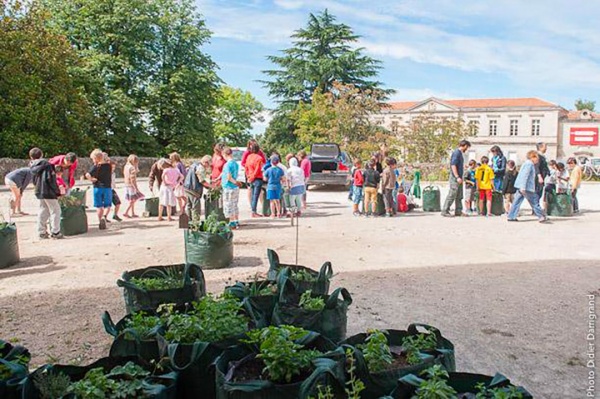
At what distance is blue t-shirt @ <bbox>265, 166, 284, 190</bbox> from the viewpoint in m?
12.4

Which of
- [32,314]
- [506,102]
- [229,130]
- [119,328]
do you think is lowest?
[32,314]

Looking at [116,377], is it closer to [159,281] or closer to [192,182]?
[159,281]

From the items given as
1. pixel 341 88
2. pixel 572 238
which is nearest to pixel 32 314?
pixel 572 238

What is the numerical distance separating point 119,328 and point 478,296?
13.5ft

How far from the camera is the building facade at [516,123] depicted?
3002 inches

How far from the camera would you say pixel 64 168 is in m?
11.0

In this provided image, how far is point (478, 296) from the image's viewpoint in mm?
5902

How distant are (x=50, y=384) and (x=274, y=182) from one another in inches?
406

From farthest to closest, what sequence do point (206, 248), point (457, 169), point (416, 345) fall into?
point (457, 169) < point (206, 248) < point (416, 345)

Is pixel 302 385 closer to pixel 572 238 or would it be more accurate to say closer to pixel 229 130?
pixel 572 238

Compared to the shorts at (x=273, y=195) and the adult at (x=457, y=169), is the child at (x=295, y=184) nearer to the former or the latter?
the shorts at (x=273, y=195)

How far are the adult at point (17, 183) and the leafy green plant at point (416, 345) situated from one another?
39.3 feet

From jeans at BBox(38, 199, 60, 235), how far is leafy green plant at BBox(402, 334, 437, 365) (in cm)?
819

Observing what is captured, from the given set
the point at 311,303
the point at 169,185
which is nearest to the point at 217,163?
the point at 169,185
